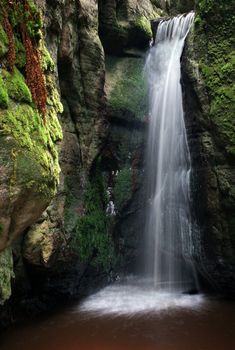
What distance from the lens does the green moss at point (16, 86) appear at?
366cm

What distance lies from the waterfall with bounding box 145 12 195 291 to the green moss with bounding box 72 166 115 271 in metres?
1.51

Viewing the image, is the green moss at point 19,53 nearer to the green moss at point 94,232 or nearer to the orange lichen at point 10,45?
the orange lichen at point 10,45

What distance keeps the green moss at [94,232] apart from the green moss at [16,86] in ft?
22.2

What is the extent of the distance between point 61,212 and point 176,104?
5567 millimetres

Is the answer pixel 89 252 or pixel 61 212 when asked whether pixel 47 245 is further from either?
pixel 89 252

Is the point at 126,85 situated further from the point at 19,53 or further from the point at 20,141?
the point at 20,141

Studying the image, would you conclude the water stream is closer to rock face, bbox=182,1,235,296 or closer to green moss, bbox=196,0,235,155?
rock face, bbox=182,1,235,296

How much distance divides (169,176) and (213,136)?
7.34ft

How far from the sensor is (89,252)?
10641 millimetres

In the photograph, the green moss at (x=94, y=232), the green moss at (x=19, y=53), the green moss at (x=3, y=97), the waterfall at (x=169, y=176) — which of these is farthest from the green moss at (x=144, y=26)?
the green moss at (x=3, y=97)

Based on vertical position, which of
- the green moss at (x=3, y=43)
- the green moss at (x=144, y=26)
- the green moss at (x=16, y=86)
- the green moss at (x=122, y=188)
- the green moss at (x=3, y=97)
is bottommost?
the green moss at (x=3, y=97)

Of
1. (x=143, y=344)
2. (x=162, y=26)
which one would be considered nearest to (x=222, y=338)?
(x=143, y=344)

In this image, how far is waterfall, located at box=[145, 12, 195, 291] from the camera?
36.5 feet

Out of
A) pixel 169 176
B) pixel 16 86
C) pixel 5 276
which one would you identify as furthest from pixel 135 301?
pixel 16 86
